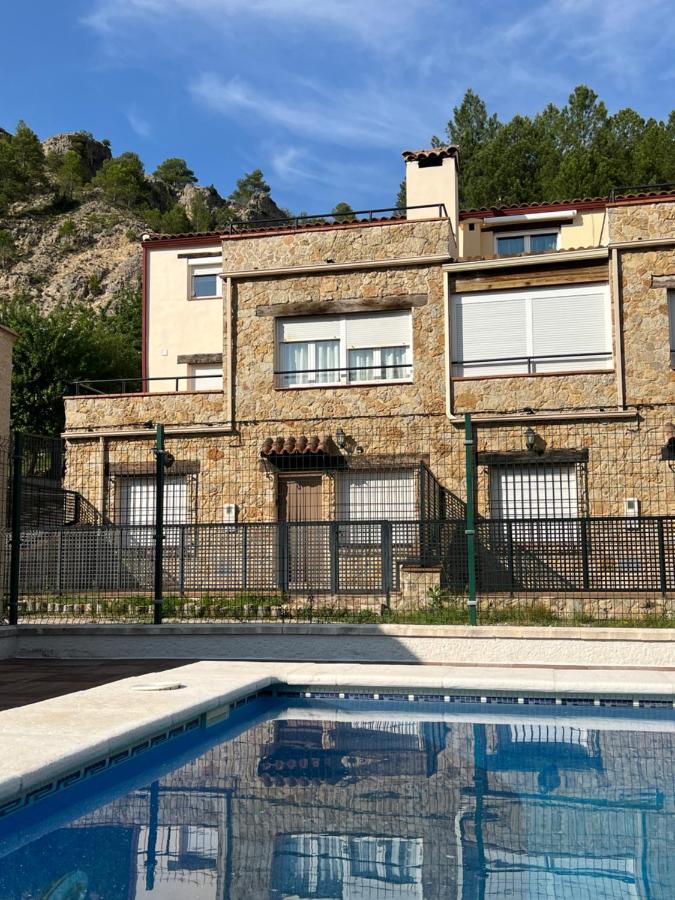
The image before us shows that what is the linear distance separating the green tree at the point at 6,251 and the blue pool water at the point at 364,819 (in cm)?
7894

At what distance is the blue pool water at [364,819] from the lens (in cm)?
396

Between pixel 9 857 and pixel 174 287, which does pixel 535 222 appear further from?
pixel 9 857

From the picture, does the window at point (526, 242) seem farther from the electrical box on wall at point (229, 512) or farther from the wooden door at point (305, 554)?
the wooden door at point (305, 554)

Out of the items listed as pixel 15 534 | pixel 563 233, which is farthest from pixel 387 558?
pixel 563 233

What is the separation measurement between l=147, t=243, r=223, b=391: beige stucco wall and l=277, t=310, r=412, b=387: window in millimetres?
5371

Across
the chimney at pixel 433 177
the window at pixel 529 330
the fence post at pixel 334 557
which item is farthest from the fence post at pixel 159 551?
the chimney at pixel 433 177

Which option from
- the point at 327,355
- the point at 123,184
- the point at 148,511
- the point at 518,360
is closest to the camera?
the point at 148,511

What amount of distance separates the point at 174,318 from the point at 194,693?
18.9m

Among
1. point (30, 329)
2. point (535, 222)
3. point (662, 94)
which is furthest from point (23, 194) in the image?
point (535, 222)

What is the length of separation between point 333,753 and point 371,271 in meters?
13.8

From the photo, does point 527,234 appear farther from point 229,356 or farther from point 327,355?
point 229,356

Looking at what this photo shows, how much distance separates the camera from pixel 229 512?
59.7 feet

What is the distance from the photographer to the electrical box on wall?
18125 millimetres

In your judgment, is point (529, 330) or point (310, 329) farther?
point (310, 329)
